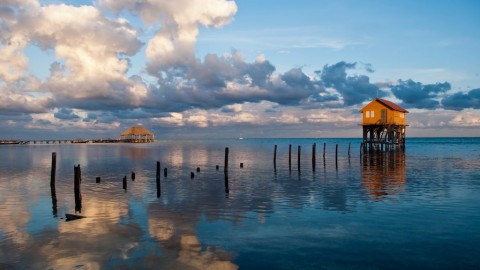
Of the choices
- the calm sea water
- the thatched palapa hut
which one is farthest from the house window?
the thatched palapa hut

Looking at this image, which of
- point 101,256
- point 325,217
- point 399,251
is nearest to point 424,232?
point 399,251

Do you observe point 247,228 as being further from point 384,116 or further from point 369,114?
point 369,114

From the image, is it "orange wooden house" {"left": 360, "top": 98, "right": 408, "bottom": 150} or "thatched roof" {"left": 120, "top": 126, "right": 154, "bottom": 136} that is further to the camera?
"thatched roof" {"left": 120, "top": 126, "right": 154, "bottom": 136}

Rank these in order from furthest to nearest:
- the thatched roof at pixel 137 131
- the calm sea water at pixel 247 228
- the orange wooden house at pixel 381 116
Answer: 1. the thatched roof at pixel 137 131
2. the orange wooden house at pixel 381 116
3. the calm sea water at pixel 247 228

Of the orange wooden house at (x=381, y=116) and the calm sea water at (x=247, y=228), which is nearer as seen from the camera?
the calm sea water at (x=247, y=228)

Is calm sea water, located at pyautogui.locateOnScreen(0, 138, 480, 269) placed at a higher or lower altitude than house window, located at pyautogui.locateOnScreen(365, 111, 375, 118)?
lower

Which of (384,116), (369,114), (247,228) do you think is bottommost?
(247,228)

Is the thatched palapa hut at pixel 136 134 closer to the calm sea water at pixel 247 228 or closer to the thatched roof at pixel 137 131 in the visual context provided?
the thatched roof at pixel 137 131

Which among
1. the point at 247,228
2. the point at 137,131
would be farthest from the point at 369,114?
the point at 137,131

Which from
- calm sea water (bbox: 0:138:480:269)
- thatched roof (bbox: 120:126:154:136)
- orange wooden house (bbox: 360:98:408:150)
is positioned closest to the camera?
calm sea water (bbox: 0:138:480:269)

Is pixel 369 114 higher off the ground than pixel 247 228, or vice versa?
pixel 369 114

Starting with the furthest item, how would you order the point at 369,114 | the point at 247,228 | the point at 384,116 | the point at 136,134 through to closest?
1. the point at 136,134
2. the point at 369,114
3. the point at 384,116
4. the point at 247,228

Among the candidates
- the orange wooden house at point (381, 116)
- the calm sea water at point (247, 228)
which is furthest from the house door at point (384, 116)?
the calm sea water at point (247, 228)

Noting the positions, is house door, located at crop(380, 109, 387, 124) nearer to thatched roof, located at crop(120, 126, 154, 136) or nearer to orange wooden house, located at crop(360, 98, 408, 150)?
orange wooden house, located at crop(360, 98, 408, 150)
